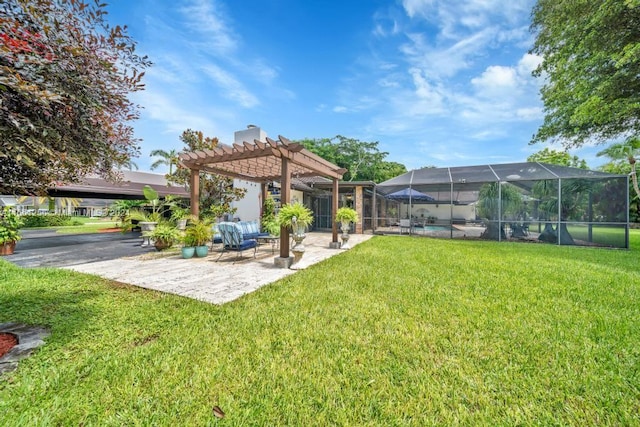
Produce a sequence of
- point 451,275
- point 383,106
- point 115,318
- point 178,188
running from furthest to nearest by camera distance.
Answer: point 178,188 < point 383,106 < point 451,275 < point 115,318

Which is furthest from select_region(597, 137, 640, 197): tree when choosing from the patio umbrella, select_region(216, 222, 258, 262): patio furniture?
select_region(216, 222, 258, 262): patio furniture

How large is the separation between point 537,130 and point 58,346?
768 inches

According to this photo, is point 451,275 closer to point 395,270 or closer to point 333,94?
point 395,270

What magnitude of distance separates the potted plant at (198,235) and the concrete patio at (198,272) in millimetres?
353

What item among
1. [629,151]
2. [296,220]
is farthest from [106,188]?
[629,151]

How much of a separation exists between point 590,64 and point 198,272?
611 inches

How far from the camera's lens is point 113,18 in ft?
7.79

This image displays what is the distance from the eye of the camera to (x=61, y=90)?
2.00 meters

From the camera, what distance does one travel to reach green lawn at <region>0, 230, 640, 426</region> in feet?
5.96

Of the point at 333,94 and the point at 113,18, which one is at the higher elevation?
the point at 333,94

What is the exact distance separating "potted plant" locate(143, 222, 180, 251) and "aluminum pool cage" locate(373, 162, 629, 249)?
10.9 metres

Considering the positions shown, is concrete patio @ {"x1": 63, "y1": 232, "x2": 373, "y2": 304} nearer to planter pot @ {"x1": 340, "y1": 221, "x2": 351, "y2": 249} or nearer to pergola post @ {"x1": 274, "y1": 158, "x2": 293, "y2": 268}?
pergola post @ {"x1": 274, "y1": 158, "x2": 293, "y2": 268}

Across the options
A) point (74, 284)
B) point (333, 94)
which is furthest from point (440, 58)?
point (74, 284)

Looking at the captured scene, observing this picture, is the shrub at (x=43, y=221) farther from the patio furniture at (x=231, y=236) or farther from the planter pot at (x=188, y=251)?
the patio furniture at (x=231, y=236)
